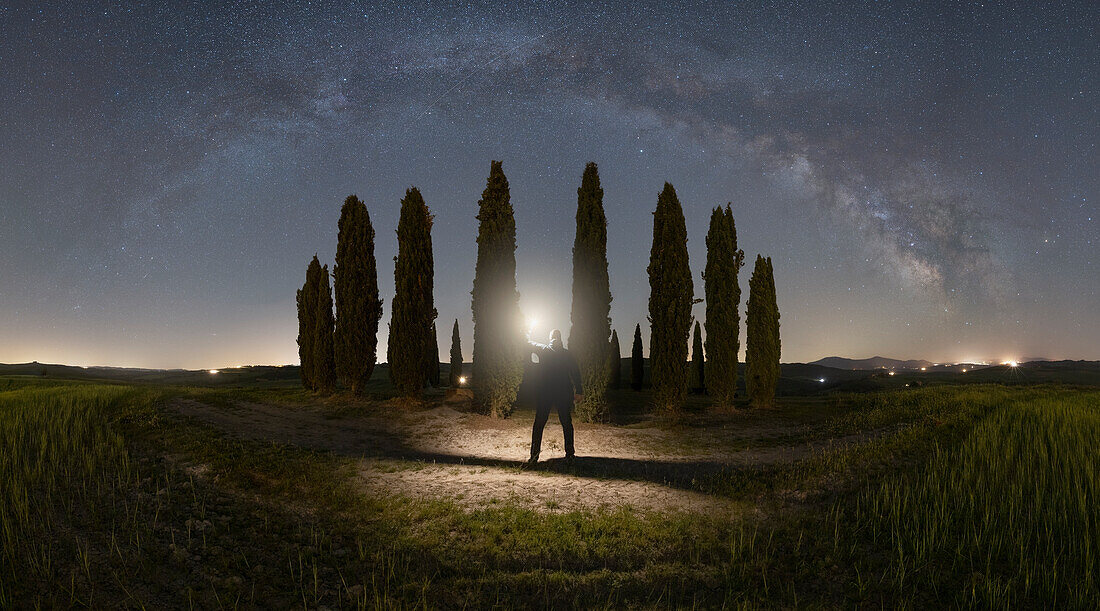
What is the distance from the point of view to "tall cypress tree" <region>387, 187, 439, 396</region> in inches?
794

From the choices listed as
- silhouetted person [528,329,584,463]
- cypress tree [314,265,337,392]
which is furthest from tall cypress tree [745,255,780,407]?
cypress tree [314,265,337,392]

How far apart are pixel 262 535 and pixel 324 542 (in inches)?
33.5

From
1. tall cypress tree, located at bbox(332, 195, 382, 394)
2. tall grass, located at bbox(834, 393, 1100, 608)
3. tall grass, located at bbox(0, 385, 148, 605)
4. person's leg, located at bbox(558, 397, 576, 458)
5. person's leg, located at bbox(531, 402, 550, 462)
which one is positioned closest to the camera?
tall grass, located at bbox(834, 393, 1100, 608)

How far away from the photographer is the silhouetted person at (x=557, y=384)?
10531 mm

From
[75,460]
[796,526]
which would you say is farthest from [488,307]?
[796,526]

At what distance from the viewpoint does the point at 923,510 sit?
605 cm

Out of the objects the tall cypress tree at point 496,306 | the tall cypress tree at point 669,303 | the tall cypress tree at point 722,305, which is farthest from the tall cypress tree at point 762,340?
the tall cypress tree at point 496,306

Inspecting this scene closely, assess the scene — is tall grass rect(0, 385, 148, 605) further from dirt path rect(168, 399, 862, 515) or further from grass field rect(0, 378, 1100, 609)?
dirt path rect(168, 399, 862, 515)

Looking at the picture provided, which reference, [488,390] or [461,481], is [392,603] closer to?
[461,481]

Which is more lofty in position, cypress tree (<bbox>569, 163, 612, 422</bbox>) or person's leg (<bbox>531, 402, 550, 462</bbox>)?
cypress tree (<bbox>569, 163, 612, 422</bbox>)

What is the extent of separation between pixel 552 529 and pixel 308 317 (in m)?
27.4

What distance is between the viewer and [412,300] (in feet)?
68.2

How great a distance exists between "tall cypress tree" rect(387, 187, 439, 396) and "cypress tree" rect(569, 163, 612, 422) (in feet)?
20.7

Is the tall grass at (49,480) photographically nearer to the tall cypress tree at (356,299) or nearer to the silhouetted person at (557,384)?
the silhouetted person at (557,384)
